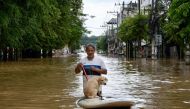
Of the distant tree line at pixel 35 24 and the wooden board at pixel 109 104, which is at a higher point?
the distant tree line at pixel 35 24

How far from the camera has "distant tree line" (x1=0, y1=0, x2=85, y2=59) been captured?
2702cm

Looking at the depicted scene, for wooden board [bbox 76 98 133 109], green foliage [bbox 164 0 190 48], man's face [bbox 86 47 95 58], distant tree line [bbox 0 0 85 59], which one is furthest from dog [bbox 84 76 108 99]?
green foliage [bbox 164 0 190 48]

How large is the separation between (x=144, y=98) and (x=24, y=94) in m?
3.94

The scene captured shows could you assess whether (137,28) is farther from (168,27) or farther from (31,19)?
(31,19)

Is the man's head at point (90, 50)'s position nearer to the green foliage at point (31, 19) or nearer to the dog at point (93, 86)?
the dog at point (93, 86)

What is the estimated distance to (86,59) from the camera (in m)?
13.2

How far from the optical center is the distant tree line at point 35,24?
88.6 ft

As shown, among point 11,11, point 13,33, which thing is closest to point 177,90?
point 11,11

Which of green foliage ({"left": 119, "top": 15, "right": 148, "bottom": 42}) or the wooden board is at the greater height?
green foliage ({"left": 119, "top": 15, "right": 148, "bottom": 42})

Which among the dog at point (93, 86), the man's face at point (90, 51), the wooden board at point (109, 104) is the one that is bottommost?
the wooden board at point (109, 104)

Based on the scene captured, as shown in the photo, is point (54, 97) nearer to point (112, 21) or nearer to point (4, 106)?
point (4, 106)

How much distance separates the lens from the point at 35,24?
44.3m

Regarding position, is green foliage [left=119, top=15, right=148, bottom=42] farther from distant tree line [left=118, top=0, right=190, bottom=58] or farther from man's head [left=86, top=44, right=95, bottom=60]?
man's head [left=86, top=44, right=95, bottom=60]

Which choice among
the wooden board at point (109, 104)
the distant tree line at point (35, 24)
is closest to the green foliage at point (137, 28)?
the distant tree line at point (35, 24)
